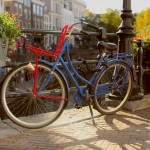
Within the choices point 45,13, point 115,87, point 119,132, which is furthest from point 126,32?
point 45,13

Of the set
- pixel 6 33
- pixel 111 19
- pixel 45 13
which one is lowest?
pixel 6 33

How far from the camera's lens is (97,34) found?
4258 mm

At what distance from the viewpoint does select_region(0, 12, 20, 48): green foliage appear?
346cm

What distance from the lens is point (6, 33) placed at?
11.4 ft

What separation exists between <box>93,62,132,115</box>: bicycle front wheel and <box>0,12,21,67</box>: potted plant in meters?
0.98

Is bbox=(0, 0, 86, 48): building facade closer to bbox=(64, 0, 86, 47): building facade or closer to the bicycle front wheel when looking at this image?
bbox=(64, 0, 86, 47): building facade

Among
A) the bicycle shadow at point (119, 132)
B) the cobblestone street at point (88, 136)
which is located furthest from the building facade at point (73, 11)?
the cobblestone street at point (88, 136)

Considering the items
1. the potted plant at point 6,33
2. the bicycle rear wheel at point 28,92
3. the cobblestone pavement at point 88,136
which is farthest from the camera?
the potted plant at point 6,33

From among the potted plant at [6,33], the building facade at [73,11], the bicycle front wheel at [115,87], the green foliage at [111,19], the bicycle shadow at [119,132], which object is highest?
the building facade at [73,11]

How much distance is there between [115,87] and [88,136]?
3.11 feet

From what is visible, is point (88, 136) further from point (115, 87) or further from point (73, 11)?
point (73, 11)

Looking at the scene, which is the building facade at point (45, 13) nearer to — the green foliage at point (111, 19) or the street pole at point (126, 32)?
the green foliage at point (111, 19)

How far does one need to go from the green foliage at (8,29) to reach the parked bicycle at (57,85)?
0.38 m

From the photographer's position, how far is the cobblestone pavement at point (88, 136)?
9.70 feet
